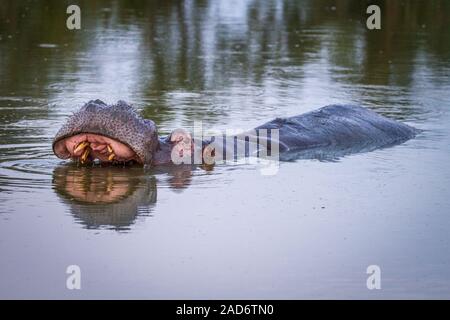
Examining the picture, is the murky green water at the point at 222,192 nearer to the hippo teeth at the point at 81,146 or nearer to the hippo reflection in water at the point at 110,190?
the hippo reflection in water at the point at 110,190

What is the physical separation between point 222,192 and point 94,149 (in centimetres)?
116

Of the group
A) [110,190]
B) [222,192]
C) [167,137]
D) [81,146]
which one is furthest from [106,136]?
[222,192]

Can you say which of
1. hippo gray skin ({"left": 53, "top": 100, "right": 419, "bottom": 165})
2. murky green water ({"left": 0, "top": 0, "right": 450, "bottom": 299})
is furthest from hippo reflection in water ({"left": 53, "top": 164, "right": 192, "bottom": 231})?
hippo gray skin ({"left": 53, "top": 100, "right": 419, "bottom": 165})

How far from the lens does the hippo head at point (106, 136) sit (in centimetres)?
860

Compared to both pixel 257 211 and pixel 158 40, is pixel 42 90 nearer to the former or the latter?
pixel 158 40

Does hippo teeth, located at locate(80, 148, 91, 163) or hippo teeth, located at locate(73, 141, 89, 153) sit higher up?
hippo teeth, located at locate(73, 141, 89, 153)

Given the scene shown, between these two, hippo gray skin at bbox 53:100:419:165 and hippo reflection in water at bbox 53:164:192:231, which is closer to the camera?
hippo reflection in water at bbox 53:164:192:231

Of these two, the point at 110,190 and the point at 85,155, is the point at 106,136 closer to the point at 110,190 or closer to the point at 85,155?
the point at 85,155

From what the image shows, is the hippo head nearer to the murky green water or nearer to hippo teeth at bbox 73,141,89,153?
hippo teeth at bbox 73,141,89,153

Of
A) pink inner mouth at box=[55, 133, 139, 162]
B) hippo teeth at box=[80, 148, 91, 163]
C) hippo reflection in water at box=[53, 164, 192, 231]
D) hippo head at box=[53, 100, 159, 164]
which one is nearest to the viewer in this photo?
hippo reflection in water at box=[53, 164, 192, 231]

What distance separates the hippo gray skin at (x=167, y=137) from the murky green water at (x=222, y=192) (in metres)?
0.16

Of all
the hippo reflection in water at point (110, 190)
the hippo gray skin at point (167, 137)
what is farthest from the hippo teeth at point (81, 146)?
the hippo reflection in water at point (110, 190)

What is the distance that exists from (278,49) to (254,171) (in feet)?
28.6

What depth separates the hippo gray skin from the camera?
8633 millimetres
